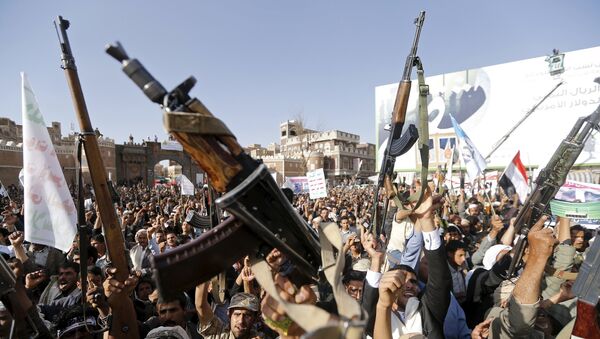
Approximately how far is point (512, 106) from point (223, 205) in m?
35.5

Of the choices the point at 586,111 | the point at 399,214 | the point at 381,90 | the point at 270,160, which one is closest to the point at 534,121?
the point at 586,111

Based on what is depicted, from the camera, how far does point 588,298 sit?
1.77m

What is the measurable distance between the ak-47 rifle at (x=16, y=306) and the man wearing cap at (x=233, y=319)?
122cm

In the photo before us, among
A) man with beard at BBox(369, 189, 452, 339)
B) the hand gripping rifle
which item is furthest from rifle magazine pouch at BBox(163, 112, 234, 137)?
man with beard at BBox(369, 189, 452, 339)

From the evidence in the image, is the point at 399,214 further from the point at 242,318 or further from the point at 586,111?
the point at 586,111

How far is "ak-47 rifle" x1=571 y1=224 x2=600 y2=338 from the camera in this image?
171 cm

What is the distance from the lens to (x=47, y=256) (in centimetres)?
490

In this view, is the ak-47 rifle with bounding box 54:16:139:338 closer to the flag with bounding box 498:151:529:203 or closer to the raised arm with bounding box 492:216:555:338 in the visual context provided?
the raised arm with bounding box 492:216:555:338

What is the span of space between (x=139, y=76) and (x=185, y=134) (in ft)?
1.11

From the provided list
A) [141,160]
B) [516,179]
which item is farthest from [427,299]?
[141,160]

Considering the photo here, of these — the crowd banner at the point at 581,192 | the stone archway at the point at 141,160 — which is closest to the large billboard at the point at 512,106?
the crowd banner at the point at 581,192

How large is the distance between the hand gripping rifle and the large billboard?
28.5 metres

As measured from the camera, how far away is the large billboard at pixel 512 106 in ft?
88.1

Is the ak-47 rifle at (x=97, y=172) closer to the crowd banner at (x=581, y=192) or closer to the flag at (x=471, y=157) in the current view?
the crowd banner at (x=581, y=192)
